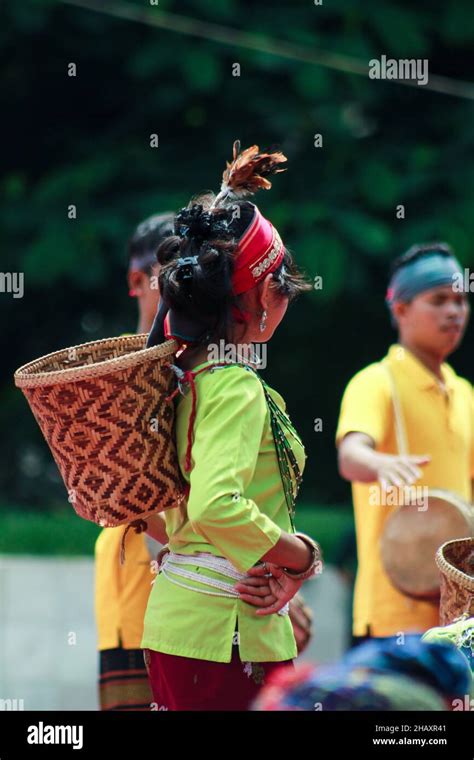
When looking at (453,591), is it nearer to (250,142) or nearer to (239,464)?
(239,464)

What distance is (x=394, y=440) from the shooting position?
5.04m

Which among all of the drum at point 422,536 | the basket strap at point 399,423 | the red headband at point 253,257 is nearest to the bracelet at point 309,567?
the red headband at point 253,257

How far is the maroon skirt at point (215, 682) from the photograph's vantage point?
10.7 feet

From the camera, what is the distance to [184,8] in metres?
8.73

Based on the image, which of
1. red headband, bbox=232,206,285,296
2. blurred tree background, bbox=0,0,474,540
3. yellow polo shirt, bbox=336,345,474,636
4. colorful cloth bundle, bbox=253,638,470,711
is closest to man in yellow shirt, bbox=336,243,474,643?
yellow polo shirt, bbox=336,345,474,636

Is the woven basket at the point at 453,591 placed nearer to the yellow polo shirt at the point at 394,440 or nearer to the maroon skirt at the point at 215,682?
the maroon skirt at the point at 215,682

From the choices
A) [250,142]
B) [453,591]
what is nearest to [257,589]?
[453,591]

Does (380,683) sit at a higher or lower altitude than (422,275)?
lower

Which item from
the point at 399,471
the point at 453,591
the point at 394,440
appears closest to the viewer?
the point at 453,591

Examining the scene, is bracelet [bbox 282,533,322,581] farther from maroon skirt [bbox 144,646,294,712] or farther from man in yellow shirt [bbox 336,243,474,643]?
man in yellow shirt [bbox 336,243,474,643]

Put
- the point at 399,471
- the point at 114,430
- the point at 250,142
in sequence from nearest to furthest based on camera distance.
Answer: the point at 114,430 → the point at 399,471 → the point at 250,142

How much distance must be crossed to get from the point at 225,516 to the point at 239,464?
0.40 ft

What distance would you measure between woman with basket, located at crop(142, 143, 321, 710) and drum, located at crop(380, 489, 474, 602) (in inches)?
47.2

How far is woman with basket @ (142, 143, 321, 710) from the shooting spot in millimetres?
3180
